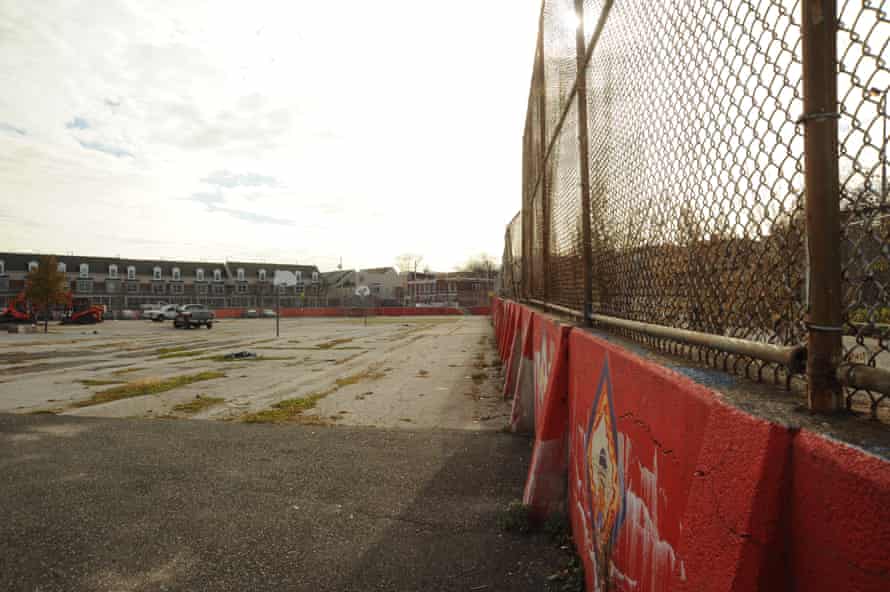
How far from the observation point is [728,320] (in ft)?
5.65

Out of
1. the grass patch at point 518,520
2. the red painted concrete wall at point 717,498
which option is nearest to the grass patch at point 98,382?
the grass patch at point 518,520

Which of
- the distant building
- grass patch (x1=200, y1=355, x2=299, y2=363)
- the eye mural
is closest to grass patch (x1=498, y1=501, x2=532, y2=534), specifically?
the eye mural

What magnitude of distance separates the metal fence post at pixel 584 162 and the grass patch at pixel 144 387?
7.99m

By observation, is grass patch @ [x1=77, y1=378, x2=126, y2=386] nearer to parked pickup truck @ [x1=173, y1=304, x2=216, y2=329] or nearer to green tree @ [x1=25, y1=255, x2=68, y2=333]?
parked pickup truck @ [x1=173, y1=304, x2=216, y2=329]

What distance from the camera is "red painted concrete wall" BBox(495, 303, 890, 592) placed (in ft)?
2.86

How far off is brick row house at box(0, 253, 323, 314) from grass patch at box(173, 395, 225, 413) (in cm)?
6877

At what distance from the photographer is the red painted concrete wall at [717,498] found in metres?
0.87

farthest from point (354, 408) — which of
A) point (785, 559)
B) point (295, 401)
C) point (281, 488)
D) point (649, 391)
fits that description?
point (785, 559)

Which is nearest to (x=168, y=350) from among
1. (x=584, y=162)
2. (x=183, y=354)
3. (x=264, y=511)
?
(x=183, y=354)

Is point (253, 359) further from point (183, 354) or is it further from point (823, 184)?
point (823, 184)

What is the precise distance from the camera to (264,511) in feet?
12.8

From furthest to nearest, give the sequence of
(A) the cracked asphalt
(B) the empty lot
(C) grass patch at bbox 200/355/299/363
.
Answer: (C) grass patch at bbox 200/355/299/363
(B) the empty lot
(A) the cracked asphalt

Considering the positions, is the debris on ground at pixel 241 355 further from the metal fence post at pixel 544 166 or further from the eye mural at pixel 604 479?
the eye mural at pixel 604 479

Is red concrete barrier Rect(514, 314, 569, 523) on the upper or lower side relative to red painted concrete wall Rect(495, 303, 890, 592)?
lower
